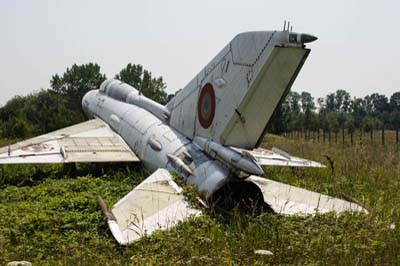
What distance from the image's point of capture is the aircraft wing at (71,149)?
971 centimetres

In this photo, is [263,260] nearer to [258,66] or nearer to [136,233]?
[136,233]

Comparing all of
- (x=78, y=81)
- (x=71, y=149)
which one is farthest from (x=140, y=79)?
(x=71, y=149)

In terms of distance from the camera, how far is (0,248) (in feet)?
16.1

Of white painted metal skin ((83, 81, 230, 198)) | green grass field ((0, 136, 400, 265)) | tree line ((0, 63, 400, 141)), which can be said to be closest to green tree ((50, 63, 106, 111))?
tree line ((0, 63, 400, 141))

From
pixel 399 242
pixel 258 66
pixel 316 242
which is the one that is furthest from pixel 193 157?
pixel 399 242

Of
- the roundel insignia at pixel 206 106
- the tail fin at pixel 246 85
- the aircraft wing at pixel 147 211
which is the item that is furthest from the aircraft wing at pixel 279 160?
the aircraft wing at pixel 147 211

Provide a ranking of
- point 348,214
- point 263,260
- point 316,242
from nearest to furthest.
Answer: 1. point 263,260
2. point 316,242
3. point 348,214

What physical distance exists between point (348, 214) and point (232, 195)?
77.1 inches

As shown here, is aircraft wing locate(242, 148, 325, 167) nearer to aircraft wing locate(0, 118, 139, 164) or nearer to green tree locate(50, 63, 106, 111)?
aircraft wing locate(0, 118, 139, 164)

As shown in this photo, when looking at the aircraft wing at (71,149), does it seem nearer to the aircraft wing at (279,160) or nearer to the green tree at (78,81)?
the aircraft wing at (279,160)

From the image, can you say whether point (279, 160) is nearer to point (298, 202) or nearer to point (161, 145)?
point (161, 145)

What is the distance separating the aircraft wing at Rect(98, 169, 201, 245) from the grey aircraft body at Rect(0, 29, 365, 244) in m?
0.01

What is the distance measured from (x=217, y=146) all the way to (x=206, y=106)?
115 cm

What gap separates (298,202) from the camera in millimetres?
6387
